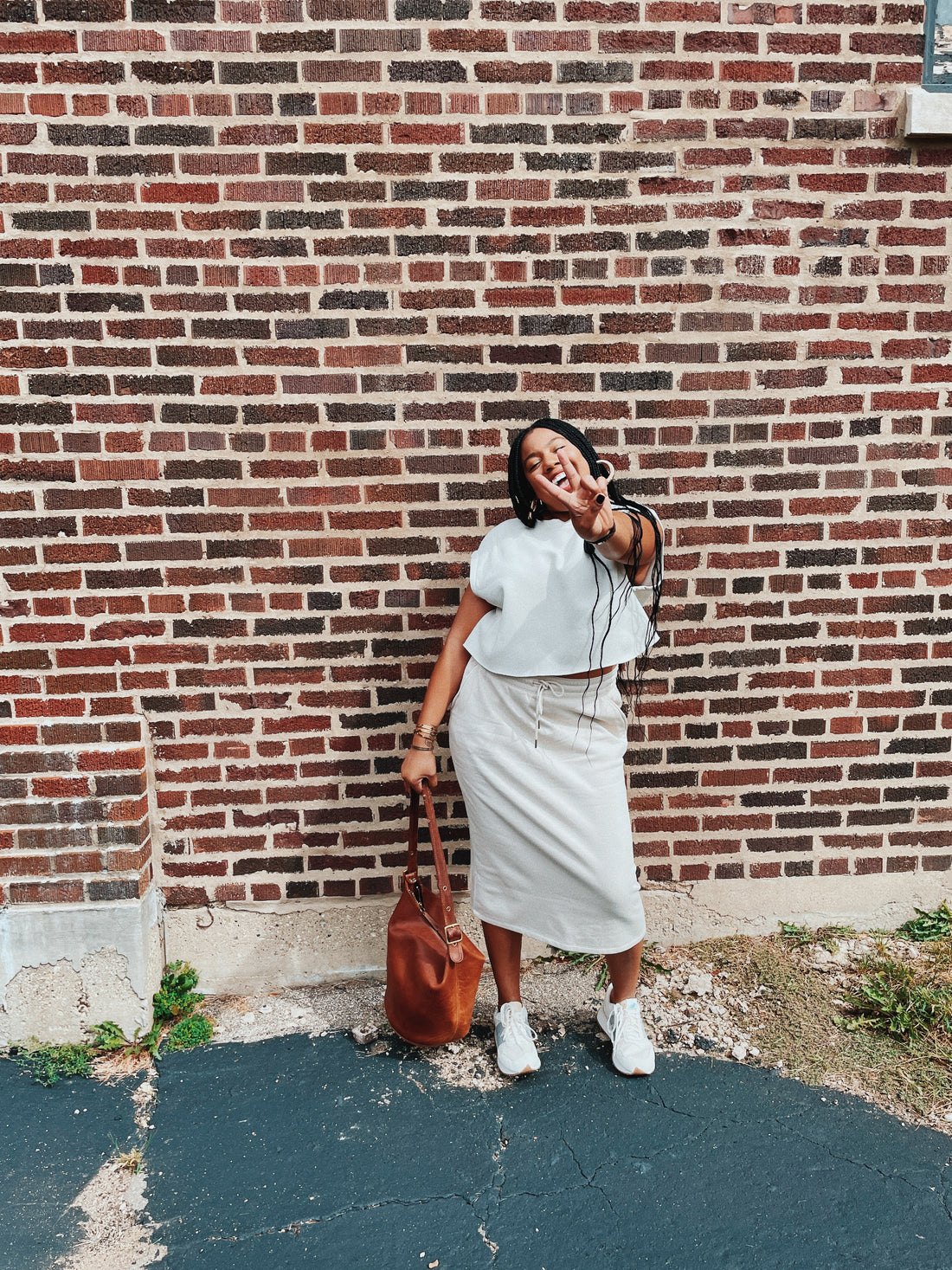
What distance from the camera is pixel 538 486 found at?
2.40m

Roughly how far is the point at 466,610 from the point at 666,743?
0.97 meters

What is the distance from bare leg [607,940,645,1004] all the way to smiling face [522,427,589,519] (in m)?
1.42

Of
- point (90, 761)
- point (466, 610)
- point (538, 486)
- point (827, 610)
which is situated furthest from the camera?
point (827, 610)

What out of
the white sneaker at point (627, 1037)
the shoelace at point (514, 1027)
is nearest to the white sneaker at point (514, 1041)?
the shoelace at point (514, 1027)

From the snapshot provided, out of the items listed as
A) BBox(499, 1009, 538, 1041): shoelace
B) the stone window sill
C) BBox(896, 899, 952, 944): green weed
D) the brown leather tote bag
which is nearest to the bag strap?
the brown leather tote bag

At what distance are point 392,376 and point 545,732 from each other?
1297 mm

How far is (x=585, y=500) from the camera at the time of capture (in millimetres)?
2344

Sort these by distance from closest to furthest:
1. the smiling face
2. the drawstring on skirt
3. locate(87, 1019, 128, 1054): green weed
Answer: the smiling face < the drawstring on skirt < locate(87, 1019, 128, 1054): green weed

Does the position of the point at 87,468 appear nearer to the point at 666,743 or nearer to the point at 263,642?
the point at 263,642

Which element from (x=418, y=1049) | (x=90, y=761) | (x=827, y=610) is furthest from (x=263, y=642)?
(x=827, y=610)

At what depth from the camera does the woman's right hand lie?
9.20 feet

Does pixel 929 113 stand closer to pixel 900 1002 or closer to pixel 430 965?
pixel 900 1002

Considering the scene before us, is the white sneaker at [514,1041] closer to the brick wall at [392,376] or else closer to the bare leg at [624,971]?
the bare leg at [624,971]

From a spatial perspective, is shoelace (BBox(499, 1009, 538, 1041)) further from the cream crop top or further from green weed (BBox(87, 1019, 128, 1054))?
green weed (BBox(87, 1019, 128, 1054))
